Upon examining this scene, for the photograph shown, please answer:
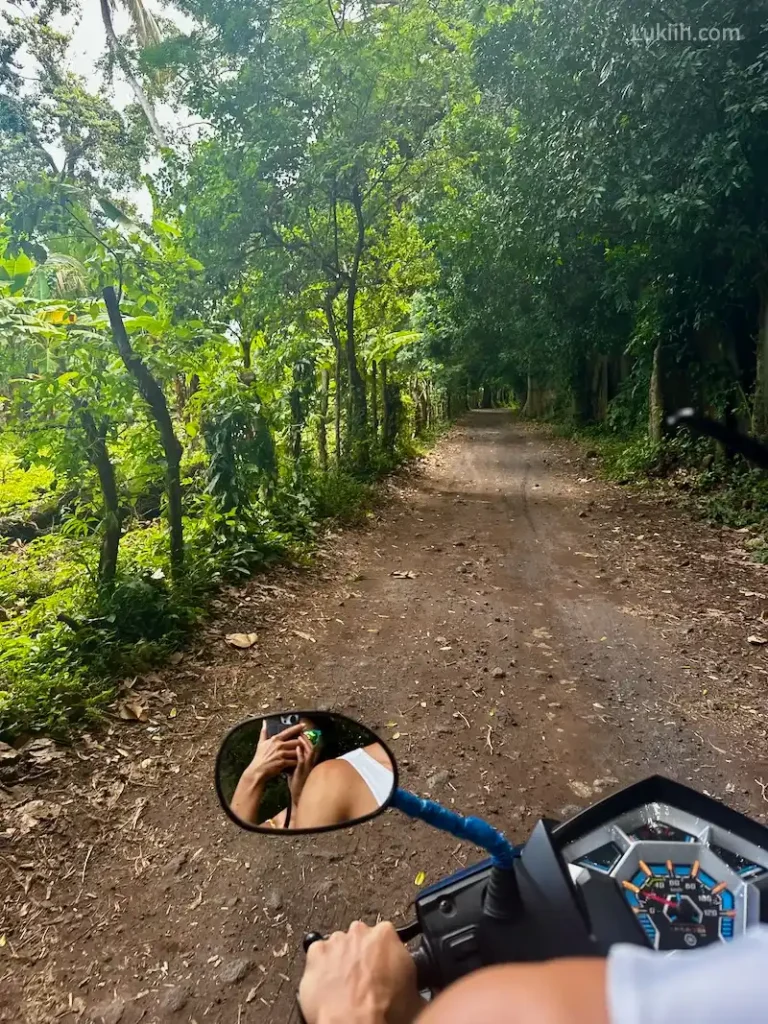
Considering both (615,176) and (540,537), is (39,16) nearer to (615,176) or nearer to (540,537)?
(615,176)

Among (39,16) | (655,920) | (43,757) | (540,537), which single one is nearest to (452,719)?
(43,757)

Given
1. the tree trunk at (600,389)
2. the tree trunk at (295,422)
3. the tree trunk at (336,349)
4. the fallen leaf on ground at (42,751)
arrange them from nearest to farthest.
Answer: the fallen leaf on ground at (42,751) < the tree trunk at (295,422) < the tree trunk at (336,349) < the tree trunk at (600,389)

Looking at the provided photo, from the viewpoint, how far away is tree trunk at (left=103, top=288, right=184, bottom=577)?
468cm

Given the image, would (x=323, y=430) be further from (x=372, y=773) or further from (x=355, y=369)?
(x=372, y=773)

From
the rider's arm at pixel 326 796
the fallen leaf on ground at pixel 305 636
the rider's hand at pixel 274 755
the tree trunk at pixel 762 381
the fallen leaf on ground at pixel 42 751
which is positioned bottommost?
the fallen leaf on ground at pixel 305 636

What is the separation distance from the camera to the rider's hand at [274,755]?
1627mm

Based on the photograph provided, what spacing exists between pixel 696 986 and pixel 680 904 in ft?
3.40

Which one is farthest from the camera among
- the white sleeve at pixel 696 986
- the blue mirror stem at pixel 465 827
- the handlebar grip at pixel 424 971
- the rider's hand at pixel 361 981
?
the blue mirror stem at pixel 465 827

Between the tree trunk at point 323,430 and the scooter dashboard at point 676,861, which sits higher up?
the tree trunk at point 323,430

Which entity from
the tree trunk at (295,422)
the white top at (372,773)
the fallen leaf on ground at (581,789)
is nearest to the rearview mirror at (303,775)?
the white top at (372,773)

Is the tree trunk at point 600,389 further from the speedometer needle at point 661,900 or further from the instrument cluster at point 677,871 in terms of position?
the speedometer needle at point 661,900

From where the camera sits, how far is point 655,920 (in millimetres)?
1491

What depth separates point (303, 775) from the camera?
1.62 meters

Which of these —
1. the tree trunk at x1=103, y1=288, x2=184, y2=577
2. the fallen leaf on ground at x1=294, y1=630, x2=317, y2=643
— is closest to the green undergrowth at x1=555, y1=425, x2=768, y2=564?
the fallen leaf on ground at x1=294, y1=630, x2=317, y2=643
